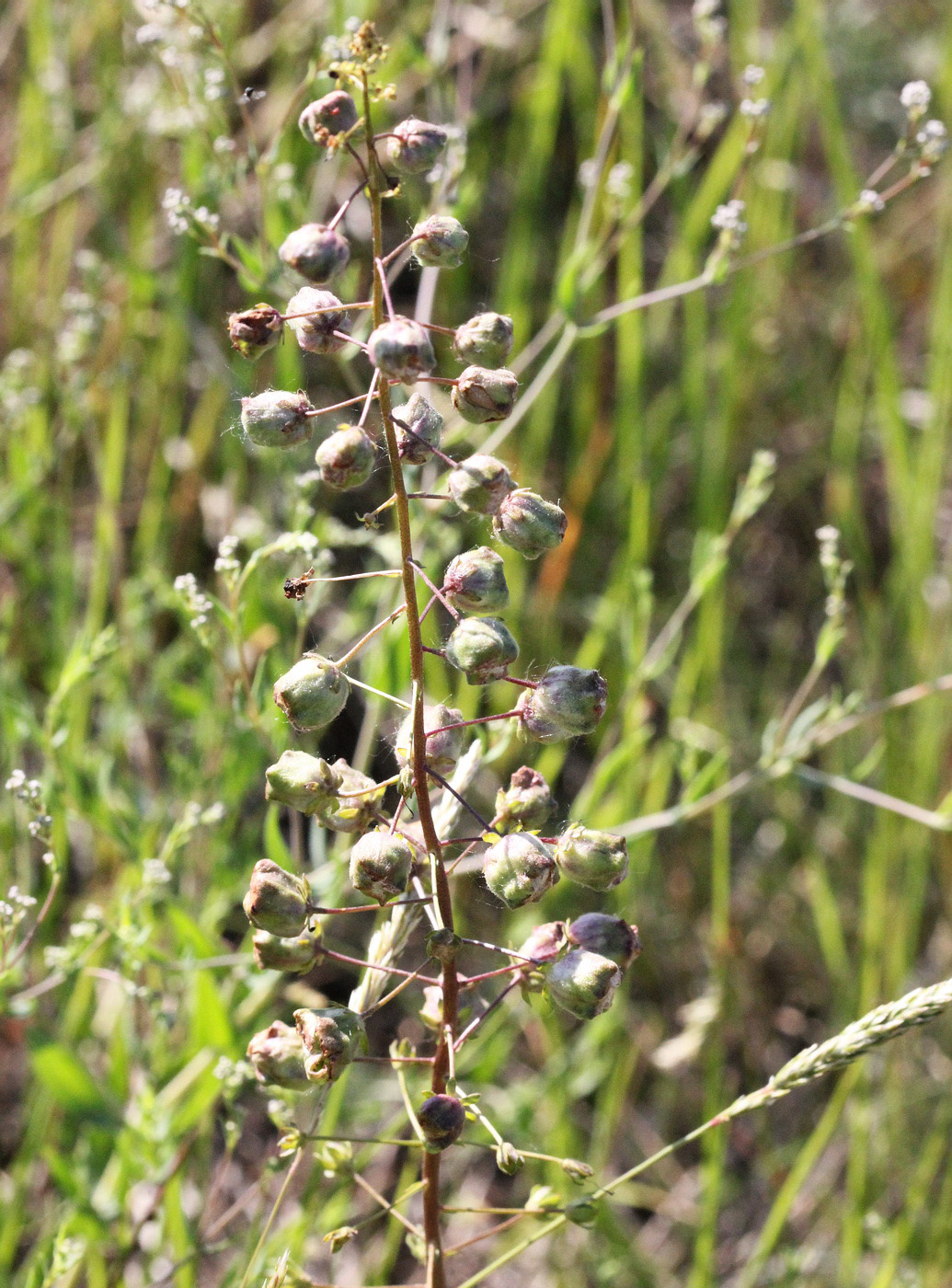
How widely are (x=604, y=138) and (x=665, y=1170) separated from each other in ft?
8.12

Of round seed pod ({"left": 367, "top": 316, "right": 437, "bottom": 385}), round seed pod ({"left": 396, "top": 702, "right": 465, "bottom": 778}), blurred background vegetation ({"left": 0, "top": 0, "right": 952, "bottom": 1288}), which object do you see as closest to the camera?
round seed pod ({"left": 367, "top": 316, "right": 437, "bottom": 385})

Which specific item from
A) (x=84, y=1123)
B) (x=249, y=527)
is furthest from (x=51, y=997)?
(x=249, y=527)

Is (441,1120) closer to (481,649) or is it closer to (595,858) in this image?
(595,858)

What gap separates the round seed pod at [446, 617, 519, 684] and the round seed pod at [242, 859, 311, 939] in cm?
Answer: 32

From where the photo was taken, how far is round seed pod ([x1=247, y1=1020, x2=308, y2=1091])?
1.43 m

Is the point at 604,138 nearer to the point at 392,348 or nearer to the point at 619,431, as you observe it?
the point at 619,431

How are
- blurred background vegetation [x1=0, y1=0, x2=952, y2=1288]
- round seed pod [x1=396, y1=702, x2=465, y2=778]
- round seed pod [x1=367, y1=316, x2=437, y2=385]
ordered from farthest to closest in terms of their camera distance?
blurred background vegetation [x1=0, y1=0, x2=952, y2=1288], round seed pod [x1=396, y1=702, x2=465, y2=778], round seed pod [x1=367, y1=316, x2=437, y2=385]

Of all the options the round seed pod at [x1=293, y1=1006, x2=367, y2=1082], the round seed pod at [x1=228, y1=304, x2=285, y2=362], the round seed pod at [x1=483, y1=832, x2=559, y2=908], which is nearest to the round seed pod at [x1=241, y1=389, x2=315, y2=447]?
the round seed pod at [x1=228, y1=304, x2=285, y2=362]

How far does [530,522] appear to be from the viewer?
51.6 inches

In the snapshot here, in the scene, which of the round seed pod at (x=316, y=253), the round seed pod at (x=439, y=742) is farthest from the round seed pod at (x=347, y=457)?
the round seed pod at (x=439, y=742)

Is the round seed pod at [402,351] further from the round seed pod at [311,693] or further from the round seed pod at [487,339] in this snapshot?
the round seed pod at [311,693]

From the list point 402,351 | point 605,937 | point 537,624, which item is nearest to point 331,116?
point 402,351

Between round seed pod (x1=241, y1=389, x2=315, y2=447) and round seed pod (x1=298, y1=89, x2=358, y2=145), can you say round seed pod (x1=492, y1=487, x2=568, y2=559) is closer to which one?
round seed pod (x1=241, y1=389, x2=315, y2=447)

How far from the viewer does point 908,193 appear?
421 cm
